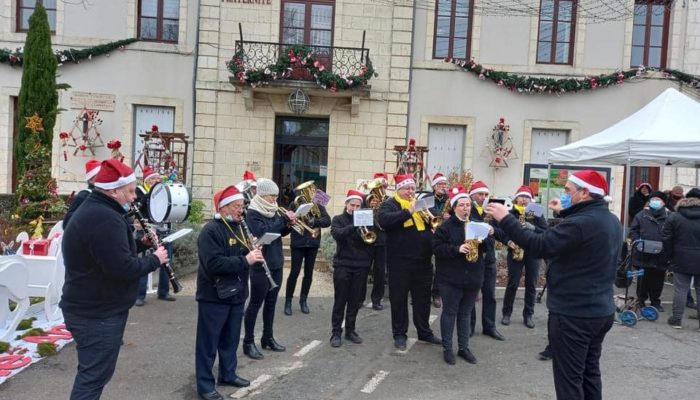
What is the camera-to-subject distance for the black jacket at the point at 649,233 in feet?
25.7

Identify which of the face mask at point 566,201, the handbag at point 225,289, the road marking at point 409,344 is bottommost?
the road marking at point 409,344

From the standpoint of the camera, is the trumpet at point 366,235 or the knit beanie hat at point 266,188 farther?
the trumpet at point 366,235

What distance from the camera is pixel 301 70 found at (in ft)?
45.5

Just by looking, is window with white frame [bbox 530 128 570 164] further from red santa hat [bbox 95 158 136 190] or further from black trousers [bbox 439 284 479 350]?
red santa hat [bbox 95 158 136 190]

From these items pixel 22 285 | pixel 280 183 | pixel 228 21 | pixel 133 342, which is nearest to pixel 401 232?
pixel 133 342

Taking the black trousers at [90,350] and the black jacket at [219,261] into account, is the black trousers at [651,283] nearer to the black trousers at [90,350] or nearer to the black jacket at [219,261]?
the black jacket at [219,261]

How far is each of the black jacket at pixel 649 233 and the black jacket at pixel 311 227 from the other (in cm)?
463

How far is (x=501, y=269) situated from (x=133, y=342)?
22.2 ft

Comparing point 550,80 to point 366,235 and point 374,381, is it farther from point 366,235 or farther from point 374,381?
point 374,381

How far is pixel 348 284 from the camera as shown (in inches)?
253

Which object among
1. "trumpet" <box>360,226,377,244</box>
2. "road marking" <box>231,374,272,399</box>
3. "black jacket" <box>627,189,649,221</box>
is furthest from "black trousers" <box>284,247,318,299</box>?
"black jacket" <box>627,189,649,221</box>

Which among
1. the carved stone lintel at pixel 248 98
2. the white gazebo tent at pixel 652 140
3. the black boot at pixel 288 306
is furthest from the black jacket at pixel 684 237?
the carved stone lintel at pixel 248 98

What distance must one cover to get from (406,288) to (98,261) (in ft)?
12.2

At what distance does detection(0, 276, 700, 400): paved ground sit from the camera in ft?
16.4
